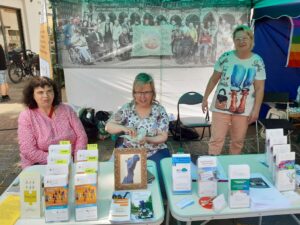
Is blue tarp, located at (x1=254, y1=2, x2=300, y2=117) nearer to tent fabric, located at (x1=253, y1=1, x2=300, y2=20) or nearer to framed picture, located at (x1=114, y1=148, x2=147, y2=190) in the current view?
tent fabric, located at (x1=253, y1=1, x2=300, y2=20)

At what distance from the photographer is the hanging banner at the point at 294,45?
4.39 m

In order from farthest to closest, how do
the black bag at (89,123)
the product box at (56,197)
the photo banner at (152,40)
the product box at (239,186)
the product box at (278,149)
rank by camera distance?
the photo banner at (152,40) < the black bag at (89,123) < the product box at (278,149) < the product box at (239,186) < the product box at (56,197)

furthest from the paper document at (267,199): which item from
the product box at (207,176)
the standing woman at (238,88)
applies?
the standing woman at (238,88)

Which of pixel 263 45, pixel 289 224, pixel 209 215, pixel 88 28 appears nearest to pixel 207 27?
pixel 263 45

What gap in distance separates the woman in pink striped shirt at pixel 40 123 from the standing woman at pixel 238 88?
1492mm

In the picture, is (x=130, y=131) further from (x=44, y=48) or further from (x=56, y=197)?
(x=44, y=48)

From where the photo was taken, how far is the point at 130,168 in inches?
66.1

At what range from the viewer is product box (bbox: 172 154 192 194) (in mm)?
1598

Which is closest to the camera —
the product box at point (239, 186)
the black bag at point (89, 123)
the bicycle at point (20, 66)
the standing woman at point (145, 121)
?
the product box at point (239, 186)

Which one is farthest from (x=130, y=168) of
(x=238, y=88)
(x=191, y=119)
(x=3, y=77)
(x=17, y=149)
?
(x=3, y=77)

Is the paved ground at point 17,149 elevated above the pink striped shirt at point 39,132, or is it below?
below

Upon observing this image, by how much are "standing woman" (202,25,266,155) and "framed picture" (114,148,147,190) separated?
4.85 ft

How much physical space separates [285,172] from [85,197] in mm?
1118

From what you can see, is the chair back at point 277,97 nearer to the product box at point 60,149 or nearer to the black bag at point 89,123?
the black bag at point 89,123
